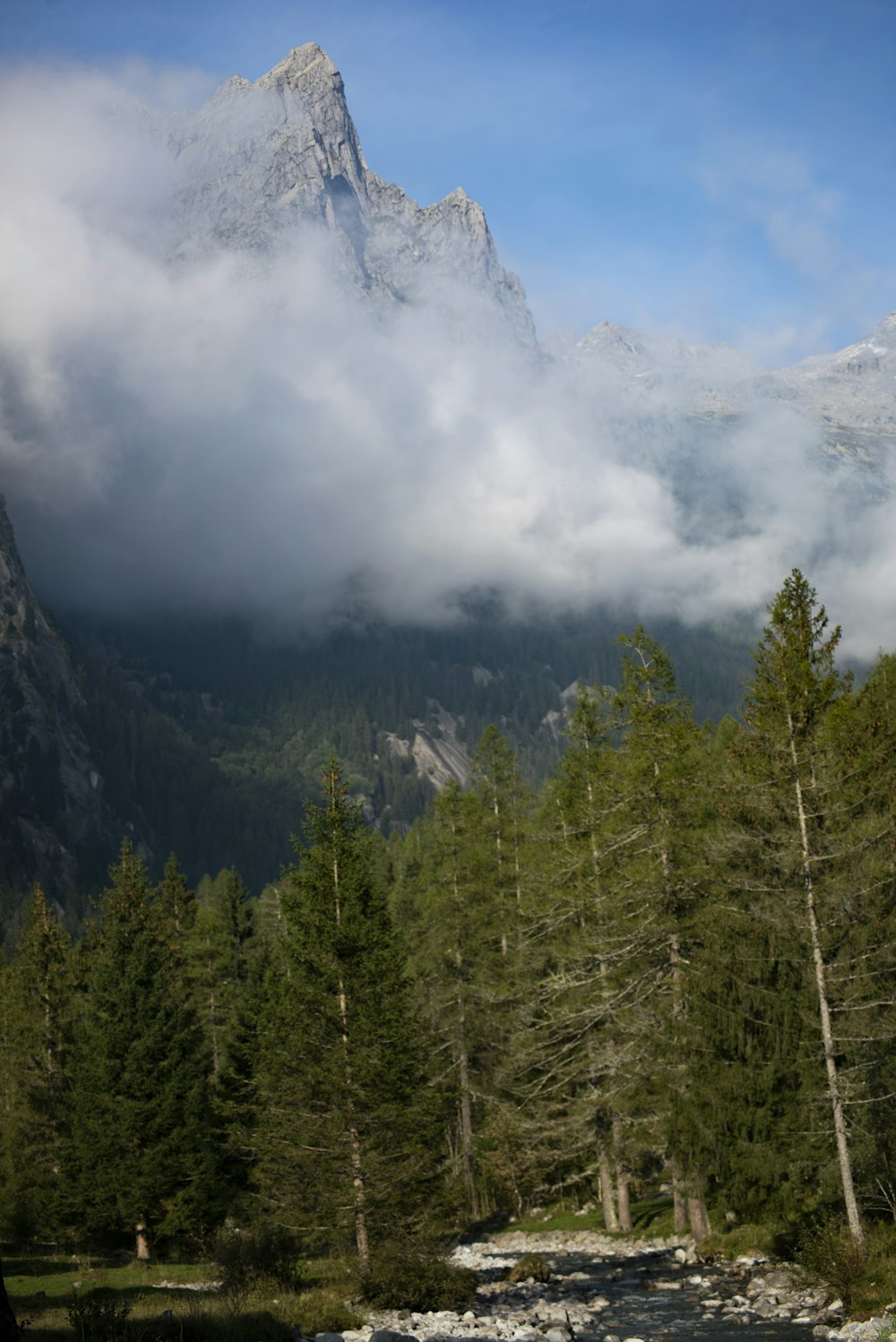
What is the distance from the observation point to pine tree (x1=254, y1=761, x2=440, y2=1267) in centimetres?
2799

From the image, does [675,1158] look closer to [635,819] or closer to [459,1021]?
[635,819]

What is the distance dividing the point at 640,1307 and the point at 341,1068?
9457mm

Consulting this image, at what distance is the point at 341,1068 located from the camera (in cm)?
2847

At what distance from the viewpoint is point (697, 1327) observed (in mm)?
23328

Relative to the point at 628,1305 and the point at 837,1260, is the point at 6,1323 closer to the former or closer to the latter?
the point at 837,1260

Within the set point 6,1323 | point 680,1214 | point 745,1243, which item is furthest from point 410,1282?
point 6,1323

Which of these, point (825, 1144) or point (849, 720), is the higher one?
point (849, 720)

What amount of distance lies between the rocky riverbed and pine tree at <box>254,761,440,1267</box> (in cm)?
322

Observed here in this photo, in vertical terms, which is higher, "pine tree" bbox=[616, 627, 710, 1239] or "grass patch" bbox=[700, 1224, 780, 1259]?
"pine tree" bbox=[616, 627, 710, 1239]

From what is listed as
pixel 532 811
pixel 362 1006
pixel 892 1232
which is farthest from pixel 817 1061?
pixel 532 811

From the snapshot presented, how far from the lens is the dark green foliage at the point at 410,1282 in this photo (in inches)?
1035

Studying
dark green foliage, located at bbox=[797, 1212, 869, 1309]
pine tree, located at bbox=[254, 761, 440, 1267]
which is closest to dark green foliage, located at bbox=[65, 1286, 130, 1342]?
pine tree, located at bbox=[254, 761, 440, 1267]

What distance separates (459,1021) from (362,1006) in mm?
21380

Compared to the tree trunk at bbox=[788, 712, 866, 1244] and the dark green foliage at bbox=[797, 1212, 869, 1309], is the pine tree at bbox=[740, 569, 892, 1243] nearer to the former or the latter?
the tree trunk at bbox=[788, 712, 866, 1244]
